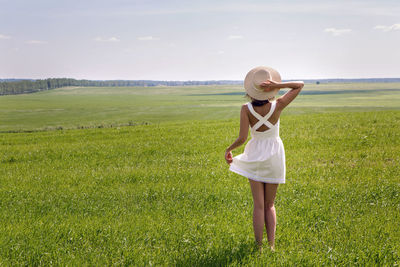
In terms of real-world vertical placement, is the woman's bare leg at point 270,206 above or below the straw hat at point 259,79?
below

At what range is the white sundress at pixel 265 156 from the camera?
206 inches

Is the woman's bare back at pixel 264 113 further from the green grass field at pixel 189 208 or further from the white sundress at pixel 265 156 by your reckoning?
the green grass field at pixel 189 208

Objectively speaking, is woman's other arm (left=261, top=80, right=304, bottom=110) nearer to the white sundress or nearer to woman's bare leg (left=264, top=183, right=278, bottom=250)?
the white sundress

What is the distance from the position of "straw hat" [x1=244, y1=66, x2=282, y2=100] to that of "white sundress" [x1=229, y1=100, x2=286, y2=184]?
0.61ft

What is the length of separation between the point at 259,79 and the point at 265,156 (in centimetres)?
116

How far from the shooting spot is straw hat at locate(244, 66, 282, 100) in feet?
16.4

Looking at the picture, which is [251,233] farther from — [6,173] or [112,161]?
[6,173]

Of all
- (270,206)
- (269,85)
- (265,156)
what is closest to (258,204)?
(270,206)

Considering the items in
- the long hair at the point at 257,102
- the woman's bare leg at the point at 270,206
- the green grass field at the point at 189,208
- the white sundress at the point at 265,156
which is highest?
the long hair at the point at 257,102

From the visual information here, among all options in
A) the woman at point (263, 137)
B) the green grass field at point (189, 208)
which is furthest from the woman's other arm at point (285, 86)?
the green grass field at point (189, 208)

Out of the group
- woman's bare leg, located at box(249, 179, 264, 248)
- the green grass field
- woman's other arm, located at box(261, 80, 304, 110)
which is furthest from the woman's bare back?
the green grass field

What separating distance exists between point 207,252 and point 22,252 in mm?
3140

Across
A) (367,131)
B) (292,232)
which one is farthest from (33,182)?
(367,131)

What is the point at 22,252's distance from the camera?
588cm
